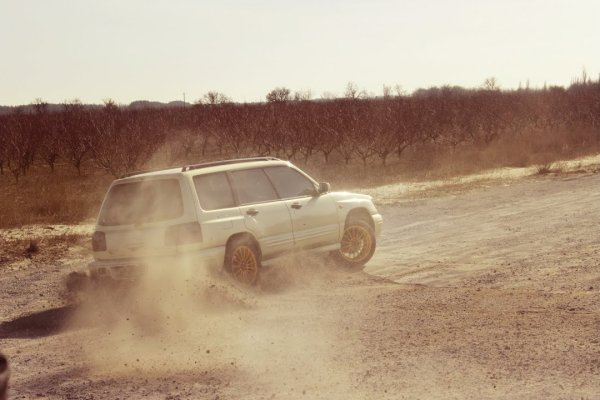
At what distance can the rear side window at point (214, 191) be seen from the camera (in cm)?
923

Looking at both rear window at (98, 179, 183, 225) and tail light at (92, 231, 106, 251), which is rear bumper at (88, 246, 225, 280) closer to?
tail light at (92, 231, 106, 251)

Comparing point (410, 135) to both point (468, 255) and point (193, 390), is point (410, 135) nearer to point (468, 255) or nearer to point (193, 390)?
point (468, 255)

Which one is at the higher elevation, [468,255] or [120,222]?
[120,222]

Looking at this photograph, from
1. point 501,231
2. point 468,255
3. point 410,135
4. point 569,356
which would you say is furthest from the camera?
point 410,135

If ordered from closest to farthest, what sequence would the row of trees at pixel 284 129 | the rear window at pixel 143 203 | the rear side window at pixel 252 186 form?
the rear window at pixel 143 203 → the rear side window at pixel 252 186 → the row of trees at pixel 284 129

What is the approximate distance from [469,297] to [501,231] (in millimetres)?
5827

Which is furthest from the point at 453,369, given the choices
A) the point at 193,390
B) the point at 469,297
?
the point at 469,297

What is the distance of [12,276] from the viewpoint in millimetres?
12648

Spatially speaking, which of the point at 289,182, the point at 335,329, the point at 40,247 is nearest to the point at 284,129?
the point at 40,247

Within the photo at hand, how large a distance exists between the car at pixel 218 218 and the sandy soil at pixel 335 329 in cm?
30

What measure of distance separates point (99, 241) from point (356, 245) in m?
4.02

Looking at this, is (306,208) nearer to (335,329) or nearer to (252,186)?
(252,186)

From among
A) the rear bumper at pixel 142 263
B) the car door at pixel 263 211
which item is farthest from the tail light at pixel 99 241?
the car door at pixel 263 211

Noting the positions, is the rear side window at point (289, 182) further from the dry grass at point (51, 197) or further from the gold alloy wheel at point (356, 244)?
the dry grass at point (51, 197)
